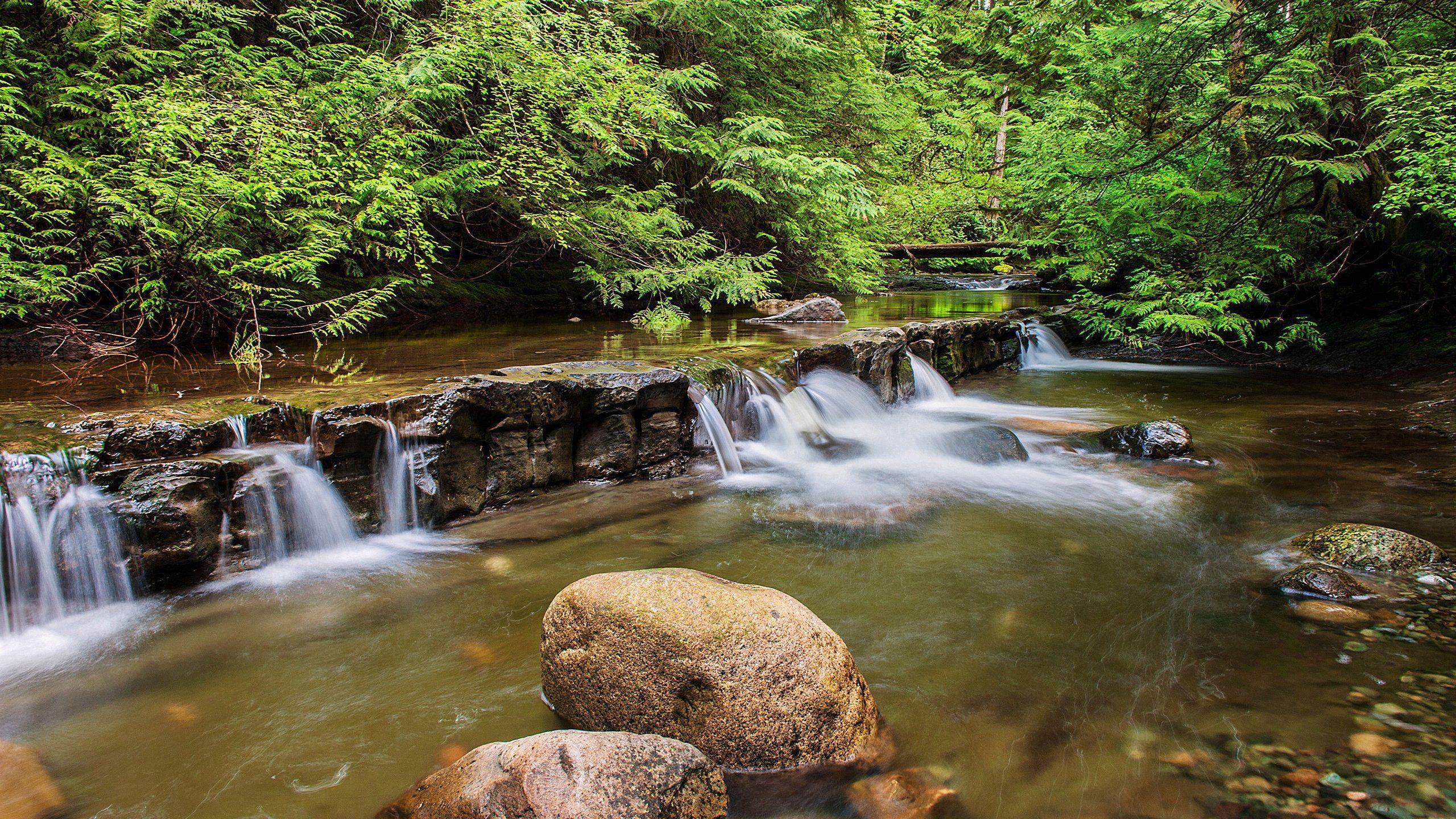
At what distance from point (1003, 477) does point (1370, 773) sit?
405 cm

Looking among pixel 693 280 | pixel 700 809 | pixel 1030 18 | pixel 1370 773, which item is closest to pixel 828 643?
pixel 700 809

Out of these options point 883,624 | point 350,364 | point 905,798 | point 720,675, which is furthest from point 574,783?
point 350,364

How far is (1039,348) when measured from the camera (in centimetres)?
1257

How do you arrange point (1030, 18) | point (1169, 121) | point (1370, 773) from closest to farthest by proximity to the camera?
point (1370, 773) < point (1169, 121) < point (1030, 18)

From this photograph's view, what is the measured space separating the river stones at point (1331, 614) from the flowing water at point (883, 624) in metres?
0.09

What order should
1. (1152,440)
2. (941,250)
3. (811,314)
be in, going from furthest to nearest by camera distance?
(941,250), (811,314), (1152,440)

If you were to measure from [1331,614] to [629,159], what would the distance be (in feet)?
28.1

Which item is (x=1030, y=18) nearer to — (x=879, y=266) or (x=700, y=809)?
(x=879, y=266)

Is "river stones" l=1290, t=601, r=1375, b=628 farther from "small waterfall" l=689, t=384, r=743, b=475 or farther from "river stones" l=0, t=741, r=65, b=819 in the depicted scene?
"river stones" l=0, t=741, r=65, b=819

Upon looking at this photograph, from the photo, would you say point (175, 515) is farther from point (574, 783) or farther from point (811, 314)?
point (811, 314)

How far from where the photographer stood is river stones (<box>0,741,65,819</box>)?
8.36 ft

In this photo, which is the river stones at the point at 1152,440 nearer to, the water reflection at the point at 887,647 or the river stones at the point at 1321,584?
the water reflection at the point at 887,647

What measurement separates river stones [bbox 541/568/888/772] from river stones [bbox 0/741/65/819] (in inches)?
75.0

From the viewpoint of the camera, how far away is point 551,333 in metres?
9.38
